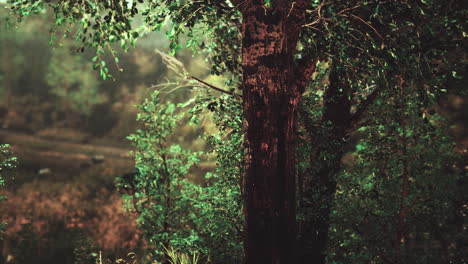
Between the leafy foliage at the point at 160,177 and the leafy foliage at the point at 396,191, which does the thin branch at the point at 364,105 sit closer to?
the leafy foliage at the point at 396,191

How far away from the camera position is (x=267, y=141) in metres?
4.42

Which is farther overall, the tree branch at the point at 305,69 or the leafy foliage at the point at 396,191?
the leafy foliage at the point at 396,191

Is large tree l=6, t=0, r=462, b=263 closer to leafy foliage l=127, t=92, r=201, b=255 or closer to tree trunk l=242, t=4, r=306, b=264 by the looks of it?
tree trunk l=242, t=4, r=306, b=264

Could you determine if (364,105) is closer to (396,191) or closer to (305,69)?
(396,191)

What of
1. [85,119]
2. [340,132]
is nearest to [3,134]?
[85,119]

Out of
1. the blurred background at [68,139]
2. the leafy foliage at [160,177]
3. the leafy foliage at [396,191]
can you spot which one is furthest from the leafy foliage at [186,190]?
the leafy foliage at [396,191]

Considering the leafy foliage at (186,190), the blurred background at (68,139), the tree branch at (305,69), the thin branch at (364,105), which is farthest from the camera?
the blurred background at (68,139)

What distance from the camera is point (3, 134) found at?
1069 inches

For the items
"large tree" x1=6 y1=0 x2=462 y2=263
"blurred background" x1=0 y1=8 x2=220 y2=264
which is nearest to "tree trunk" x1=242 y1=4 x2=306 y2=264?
"large tree" x1=6 y1=0 x2=462 y2=263

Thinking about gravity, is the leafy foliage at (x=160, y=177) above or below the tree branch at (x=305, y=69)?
below

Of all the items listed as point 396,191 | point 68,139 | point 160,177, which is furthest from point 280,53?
point 68,139

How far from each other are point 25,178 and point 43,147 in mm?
8343

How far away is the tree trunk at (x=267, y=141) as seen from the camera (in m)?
4.40

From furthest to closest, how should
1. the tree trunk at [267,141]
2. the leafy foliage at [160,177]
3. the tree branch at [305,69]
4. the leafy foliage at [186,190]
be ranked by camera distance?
the leafy foliage at [160,177]
the leafy foliage at [186,190]
the tree branch at [305,69]
the tree trunk at [267,141]
